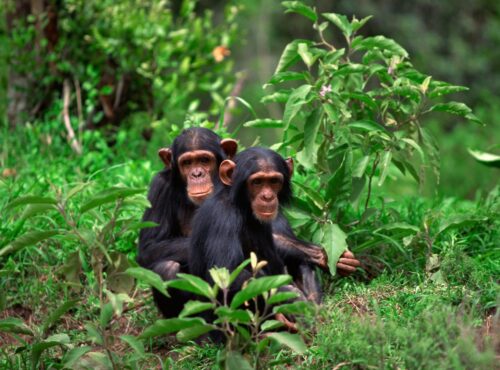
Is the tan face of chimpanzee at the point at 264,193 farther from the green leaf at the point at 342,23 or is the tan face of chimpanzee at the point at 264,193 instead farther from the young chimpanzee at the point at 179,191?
the green leaf at the point at 342,23

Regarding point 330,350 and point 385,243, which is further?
point 385,243

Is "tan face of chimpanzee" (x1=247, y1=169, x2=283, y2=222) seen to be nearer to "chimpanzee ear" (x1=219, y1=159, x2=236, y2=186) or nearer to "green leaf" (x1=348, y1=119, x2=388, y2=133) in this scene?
"chimpanzee ear" (x1=219, y1=159, x2=236, y2=186)

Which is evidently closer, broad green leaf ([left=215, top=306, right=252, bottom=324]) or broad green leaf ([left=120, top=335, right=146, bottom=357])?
broad green leaf ([left=215, top=306, right=252, bottom=324])

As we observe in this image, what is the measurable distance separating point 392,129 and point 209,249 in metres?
1.64

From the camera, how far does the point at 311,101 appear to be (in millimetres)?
5102

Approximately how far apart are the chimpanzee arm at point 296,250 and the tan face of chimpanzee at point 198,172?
0.44m

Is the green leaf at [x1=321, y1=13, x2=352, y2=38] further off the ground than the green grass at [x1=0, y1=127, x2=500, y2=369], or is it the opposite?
the green leaf at [x1=321, y1=13, x2=352, y2=38]

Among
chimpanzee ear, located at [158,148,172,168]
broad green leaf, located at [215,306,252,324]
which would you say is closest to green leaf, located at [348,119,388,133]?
chimpanzee ear, located at [158,148,172,168]

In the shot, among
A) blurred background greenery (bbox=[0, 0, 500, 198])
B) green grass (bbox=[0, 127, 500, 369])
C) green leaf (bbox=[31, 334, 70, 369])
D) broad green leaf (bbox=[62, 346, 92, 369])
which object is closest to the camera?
green grass (bbox=[0, 127, 500, 369])

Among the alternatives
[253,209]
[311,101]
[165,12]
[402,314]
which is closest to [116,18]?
[165,12]

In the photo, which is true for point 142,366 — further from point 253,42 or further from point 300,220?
point 253,42

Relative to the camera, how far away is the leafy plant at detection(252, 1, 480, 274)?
4930 mm

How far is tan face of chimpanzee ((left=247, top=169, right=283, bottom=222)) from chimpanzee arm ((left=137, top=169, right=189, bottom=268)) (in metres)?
0.60

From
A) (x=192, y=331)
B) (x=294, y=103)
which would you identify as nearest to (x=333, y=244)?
(x=294, y=103)
